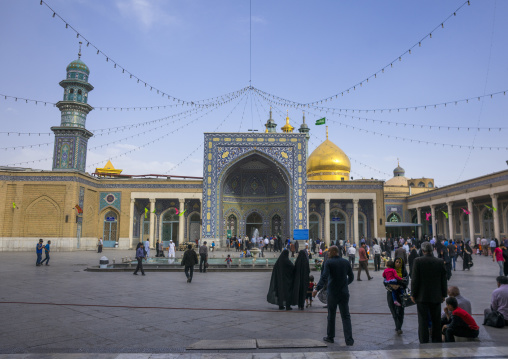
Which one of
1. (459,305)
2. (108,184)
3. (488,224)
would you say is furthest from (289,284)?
(488,224)

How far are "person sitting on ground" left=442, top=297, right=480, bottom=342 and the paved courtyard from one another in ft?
0.66

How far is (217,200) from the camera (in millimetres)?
24078

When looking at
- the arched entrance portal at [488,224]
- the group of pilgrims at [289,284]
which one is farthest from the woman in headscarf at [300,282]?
the arched entrance portal at [488,224]

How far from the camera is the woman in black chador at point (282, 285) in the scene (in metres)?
6.57

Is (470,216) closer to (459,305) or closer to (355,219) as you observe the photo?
(355,219)

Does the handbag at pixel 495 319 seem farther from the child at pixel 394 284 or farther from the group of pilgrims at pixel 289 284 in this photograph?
the group of pilgrims at pixel 289 284

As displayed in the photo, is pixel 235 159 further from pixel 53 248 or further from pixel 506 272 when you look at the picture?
pixel 506 272

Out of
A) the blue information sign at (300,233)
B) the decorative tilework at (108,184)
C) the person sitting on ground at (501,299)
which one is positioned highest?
the decorative tilework at (108,184)

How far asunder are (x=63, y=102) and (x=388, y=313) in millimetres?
24715

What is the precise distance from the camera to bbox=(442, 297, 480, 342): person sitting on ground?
4223 mm

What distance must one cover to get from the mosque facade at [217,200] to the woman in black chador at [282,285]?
16.9 meters

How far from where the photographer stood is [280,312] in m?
6.36

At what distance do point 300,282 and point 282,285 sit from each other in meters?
0.32

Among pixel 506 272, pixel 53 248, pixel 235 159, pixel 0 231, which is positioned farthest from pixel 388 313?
pixel 0 231
